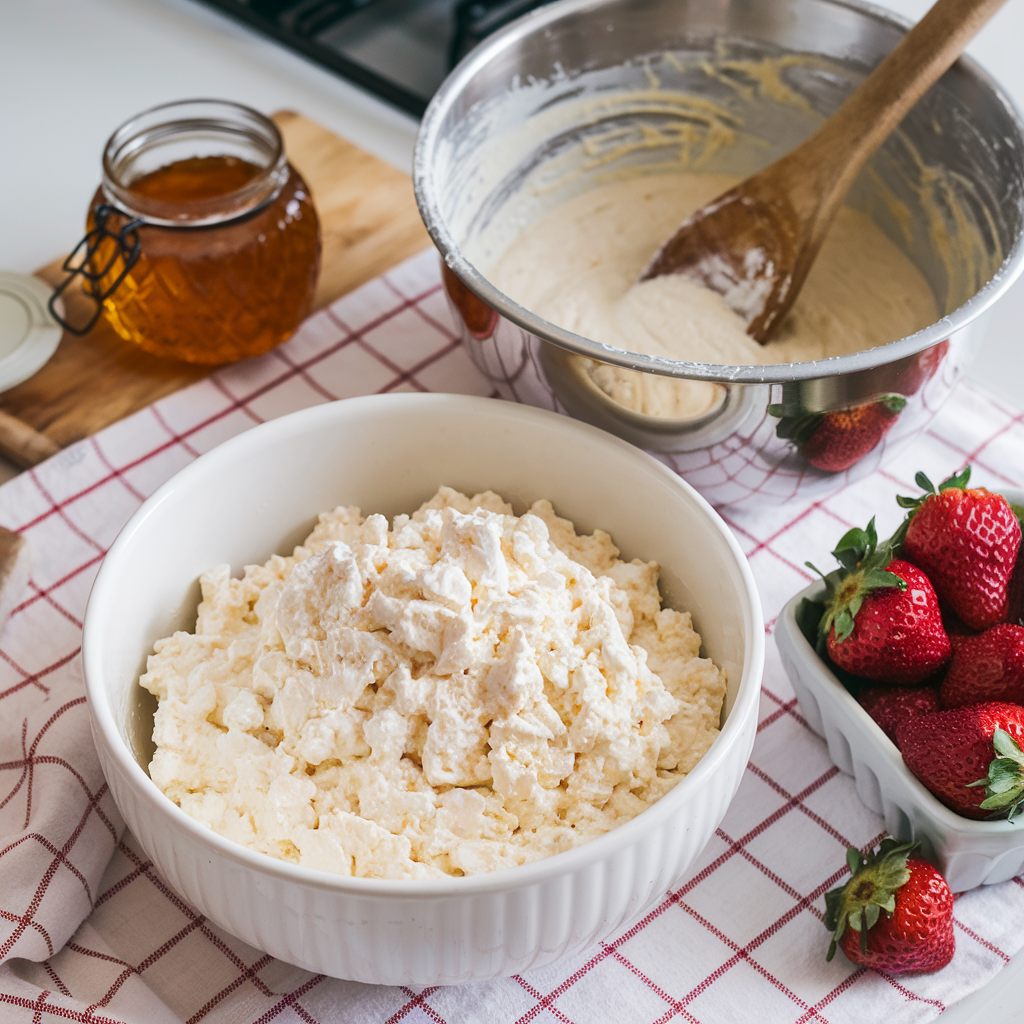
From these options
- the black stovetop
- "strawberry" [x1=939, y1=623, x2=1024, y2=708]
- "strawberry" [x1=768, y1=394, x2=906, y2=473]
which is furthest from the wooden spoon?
the black stovetop

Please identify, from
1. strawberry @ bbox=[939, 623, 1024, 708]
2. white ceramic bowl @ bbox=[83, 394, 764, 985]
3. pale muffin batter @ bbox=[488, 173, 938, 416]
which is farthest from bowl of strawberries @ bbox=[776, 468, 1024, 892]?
pale muffin batter @ bbox=[488, 173, 938, 416]

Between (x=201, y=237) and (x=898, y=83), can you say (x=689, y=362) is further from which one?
(x=201, y=237)

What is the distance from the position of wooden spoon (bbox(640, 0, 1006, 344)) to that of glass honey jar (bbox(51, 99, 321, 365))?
0.42 m

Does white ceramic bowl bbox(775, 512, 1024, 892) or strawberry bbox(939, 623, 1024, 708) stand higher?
strawberry bbox(939, 623, 1024, 708)

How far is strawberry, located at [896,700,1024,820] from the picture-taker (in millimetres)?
817

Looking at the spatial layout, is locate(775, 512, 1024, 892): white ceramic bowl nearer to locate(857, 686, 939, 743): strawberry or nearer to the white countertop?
locate(857, 686, 939, 743): strawberry

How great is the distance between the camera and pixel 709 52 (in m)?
1.38

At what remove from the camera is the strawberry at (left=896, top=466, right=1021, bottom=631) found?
3.08ft

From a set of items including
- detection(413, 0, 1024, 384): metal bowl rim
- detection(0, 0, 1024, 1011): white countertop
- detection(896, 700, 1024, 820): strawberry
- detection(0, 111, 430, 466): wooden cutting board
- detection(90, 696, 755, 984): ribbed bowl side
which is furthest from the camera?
detection(0, 0, 1024, 1011): white countertop

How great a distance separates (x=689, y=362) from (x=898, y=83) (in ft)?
1.32

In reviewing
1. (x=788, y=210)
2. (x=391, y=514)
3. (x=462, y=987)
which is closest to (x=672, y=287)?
(x=788, y=210)

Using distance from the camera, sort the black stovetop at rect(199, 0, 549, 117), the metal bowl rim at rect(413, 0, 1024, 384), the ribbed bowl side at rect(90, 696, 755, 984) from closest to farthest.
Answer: the ribbed bowl side at rect(90, 696, 755, 984), the metal bowl rim at rect(413, 0, 1024, 384), the black stovetop at rect(199, 0, 549, 117)

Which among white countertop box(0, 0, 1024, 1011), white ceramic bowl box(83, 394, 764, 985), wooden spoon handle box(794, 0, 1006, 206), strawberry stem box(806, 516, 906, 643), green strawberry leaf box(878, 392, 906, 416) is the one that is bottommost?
→ white countertop box(0, 0, 1024, 1011)

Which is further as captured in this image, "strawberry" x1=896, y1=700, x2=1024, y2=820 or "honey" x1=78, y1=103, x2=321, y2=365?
"honey" x1=78, y1=103, x2=321, y2=365
